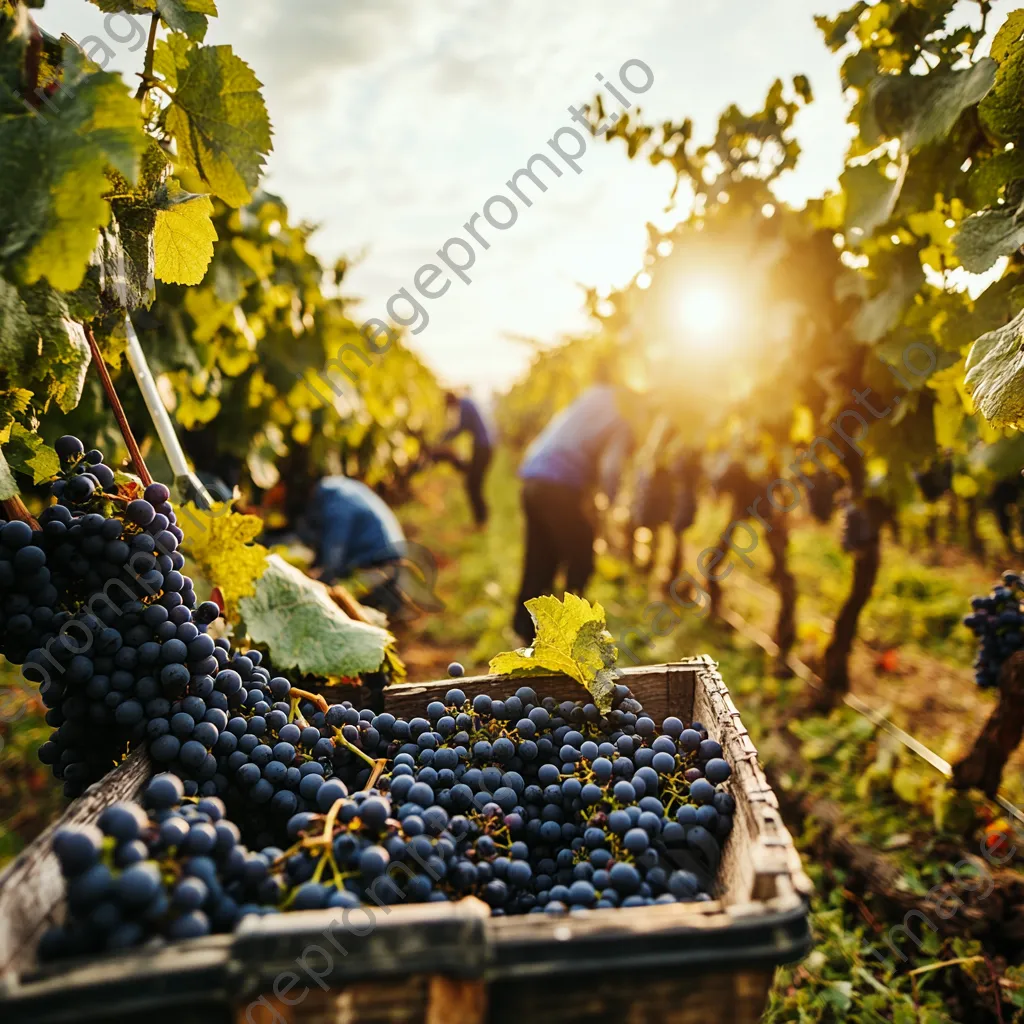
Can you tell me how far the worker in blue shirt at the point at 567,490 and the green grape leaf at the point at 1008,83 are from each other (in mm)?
3802

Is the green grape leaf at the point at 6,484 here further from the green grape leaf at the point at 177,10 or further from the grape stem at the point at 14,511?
the green grape leaf at the point at 177,10

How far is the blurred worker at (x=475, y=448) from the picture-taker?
11039 millimetres

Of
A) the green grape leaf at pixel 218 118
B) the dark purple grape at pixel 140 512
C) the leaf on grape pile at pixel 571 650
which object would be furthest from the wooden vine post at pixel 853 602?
the dark purple grape at pixel 140 512

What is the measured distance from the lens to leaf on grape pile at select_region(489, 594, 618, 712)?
133 cm

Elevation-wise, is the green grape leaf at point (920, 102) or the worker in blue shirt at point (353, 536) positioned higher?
the green grape leaf at point (920, 102)

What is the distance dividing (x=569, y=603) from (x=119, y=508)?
0.86 metres

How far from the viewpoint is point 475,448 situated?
36.2ft

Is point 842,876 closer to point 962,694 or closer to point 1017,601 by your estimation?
point 1017,601

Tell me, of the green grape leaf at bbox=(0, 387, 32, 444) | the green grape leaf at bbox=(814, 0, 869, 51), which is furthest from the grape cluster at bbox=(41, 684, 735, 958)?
the green grape leaf at bbox=(814, 0, 869, 51)

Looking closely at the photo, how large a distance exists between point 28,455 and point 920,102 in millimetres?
2659

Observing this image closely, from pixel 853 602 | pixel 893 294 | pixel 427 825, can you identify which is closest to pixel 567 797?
pixel 427 825

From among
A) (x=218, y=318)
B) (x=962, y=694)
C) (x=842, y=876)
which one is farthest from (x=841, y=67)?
(x=962, y=694)

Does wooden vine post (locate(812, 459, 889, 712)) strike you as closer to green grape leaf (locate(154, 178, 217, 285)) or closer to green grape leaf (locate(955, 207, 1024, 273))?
green grape leaf (locate(955, 207, 1024, 273))

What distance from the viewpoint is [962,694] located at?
16.6 ft
